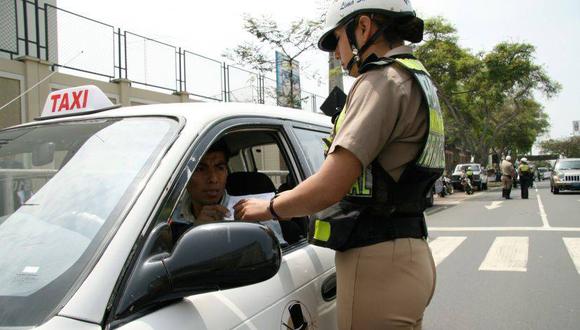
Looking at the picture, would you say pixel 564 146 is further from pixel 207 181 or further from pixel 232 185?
pixel 207 181

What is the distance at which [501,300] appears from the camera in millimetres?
5180

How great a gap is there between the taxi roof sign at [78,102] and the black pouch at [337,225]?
1.15m

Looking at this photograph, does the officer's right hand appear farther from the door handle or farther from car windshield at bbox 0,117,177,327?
car windshield at bbox 0,117,177,327

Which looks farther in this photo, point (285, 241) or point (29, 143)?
point (285, 241)

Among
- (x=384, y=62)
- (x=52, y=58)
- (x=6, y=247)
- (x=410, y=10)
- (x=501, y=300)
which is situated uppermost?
(x=52, y=58)

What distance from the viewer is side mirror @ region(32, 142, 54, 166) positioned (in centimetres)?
196

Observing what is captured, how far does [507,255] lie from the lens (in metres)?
7.64

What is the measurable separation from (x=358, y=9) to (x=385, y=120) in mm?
448

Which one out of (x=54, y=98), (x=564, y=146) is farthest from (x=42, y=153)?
(x=564, y=146)

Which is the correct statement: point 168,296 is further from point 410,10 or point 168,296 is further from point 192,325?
point 410,10

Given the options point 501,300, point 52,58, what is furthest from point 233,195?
point 52,58

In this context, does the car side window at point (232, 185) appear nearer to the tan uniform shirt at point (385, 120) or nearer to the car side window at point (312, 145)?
the car side window at point (312, 145)

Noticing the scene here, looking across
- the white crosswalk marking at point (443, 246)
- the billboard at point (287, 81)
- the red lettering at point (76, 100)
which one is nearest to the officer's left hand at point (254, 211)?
the red lettering at point (76, 100)

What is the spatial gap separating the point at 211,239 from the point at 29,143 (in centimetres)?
118
